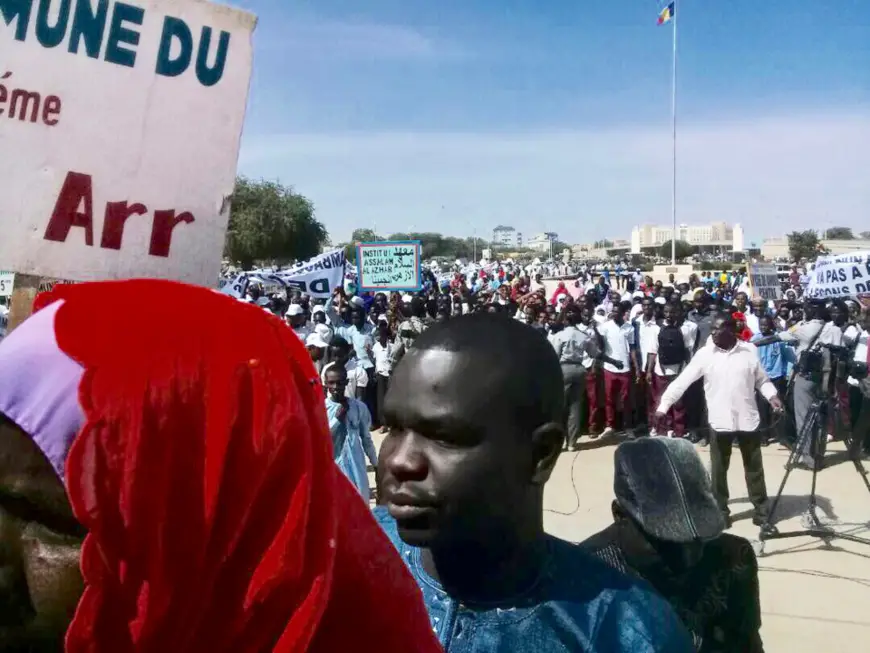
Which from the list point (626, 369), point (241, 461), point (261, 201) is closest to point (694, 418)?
point (626, 369)

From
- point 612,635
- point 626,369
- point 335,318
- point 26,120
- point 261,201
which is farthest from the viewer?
point 261,201

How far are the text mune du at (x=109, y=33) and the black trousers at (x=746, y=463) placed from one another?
16.7 feet

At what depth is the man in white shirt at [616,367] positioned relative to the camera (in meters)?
8.86

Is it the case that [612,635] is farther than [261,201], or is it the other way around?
[261,201]

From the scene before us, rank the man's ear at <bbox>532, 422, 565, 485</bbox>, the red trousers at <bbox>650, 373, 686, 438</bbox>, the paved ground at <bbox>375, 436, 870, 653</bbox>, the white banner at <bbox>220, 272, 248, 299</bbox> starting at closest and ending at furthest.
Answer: the man's ear at <bbox>532, 422, 565, 485</bbox> → the paved ground at <bbox>375, 436, 870, 653</bbox> → the red trousers at <bbox>650, 373, 686, 438</bbox> → the white banner at <bbox>220, 272, 248, 299</bbox>

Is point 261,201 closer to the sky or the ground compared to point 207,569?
closer to the sky

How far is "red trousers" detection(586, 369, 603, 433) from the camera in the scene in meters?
9.07

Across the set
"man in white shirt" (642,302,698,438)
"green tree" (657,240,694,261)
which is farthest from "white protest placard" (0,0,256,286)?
"green tree" (657,240,694,261)

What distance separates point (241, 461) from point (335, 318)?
9533 mm

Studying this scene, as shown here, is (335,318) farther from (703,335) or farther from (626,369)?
(703,335)

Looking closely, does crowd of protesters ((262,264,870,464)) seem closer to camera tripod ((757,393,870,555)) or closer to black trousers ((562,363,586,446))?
black trousers ((562,363,586,446))

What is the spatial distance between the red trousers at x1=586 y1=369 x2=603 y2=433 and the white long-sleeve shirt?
9.41 feet

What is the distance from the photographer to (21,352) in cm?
76

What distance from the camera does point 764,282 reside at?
13023 millimetres
